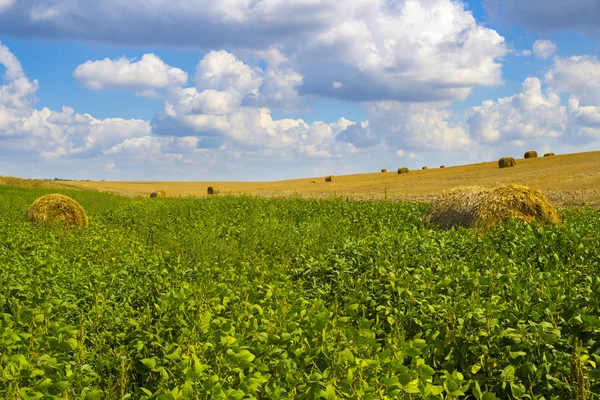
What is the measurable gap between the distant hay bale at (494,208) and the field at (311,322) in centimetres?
129

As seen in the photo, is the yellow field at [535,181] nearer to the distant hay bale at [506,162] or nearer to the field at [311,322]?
the distant hay bale at [506,162]

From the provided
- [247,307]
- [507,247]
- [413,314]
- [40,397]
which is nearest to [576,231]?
[507,247]

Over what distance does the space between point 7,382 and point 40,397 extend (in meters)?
0.66

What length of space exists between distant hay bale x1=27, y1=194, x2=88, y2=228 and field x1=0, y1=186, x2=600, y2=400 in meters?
5.13

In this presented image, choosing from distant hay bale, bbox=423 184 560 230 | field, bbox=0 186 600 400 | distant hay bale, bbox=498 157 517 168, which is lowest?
field, bbox=0 186 600 400

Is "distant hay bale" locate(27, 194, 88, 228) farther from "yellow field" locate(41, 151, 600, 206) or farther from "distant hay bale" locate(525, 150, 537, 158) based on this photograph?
"distant hay bale" locate(525, 150, 537, 158)

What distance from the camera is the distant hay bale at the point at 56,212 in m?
16.6

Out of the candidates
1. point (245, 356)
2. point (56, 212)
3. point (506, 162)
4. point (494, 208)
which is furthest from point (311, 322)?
point (506, 162)

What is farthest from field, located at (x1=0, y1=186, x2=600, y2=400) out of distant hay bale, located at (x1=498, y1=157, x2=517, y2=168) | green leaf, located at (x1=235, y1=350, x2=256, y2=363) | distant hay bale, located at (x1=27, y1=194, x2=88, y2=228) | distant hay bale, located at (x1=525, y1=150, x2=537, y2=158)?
distant hay bale, located at (x1=525, y1=150, x2=537, y2=158)

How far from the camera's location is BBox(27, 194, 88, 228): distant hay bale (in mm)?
16594

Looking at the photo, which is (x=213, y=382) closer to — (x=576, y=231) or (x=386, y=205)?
(x=576, y=231)

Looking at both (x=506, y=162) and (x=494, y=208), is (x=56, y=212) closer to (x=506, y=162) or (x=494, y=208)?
(x=494, y=208)

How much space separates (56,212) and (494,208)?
12.9 meters

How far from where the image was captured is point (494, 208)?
1301 centimetres
